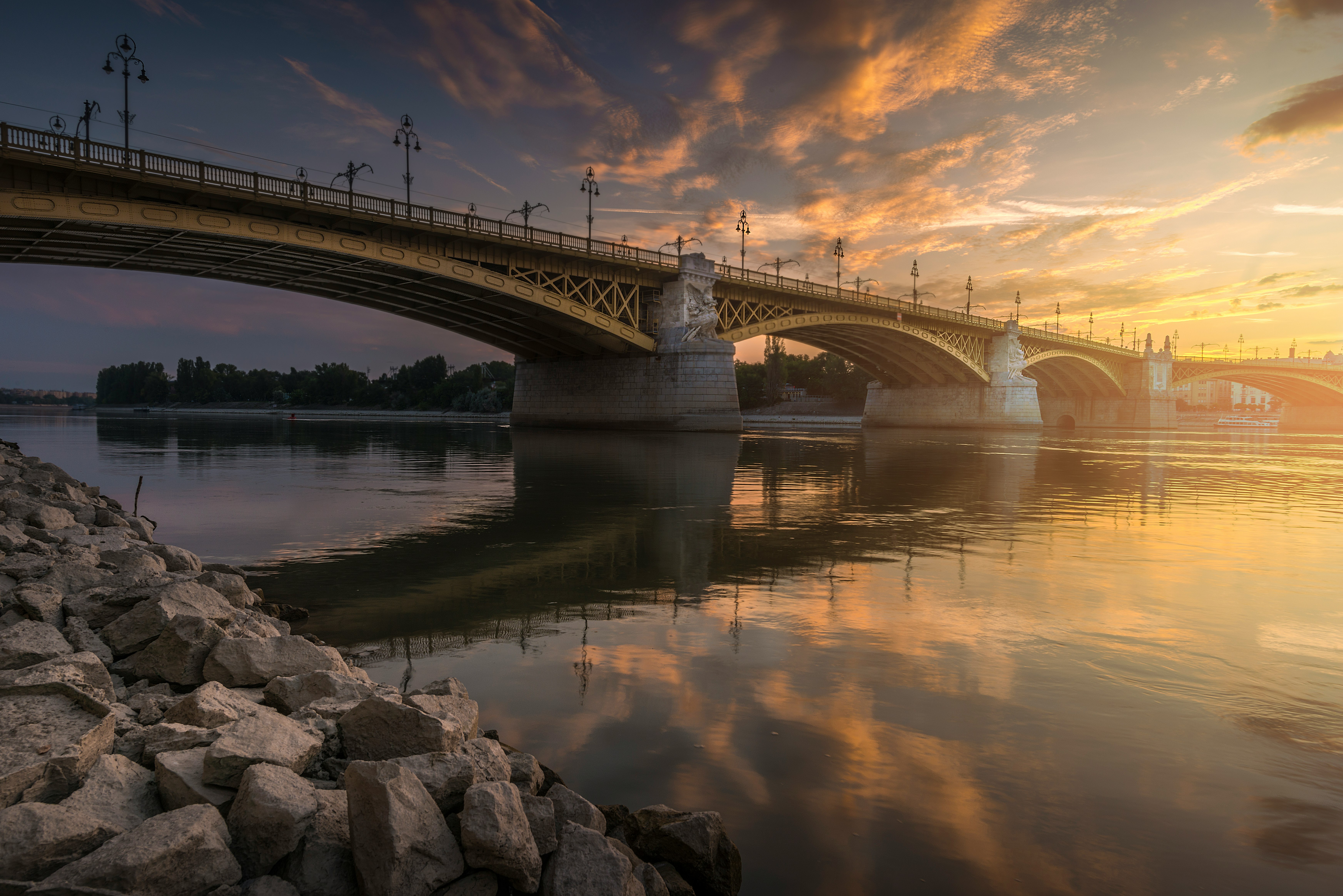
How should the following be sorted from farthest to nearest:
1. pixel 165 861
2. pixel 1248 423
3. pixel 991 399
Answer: pixel 1248 423 < pixel 991 399 < pixel 165 861

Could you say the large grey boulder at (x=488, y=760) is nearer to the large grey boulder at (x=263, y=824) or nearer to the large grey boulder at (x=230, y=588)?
the large grey boulder at (x=263, y=824)

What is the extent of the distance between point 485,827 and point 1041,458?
35.6 metres

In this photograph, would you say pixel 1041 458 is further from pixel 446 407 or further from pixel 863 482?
pixel 446 407

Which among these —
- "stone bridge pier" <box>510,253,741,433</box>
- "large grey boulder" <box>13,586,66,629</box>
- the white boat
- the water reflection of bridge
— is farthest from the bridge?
the white boat

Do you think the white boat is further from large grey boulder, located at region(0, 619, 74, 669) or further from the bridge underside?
large grey boulder, located at region(0, 619, 74, 669)

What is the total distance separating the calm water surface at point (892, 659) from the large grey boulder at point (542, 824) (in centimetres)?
69

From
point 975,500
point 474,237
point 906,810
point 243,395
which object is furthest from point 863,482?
point 243,395

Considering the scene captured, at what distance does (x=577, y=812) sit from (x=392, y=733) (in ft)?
3.25

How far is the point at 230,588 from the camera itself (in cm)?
653

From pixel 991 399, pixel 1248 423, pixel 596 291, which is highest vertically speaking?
pixel 596 291

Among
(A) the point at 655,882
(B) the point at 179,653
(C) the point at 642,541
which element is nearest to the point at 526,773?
(A) the point at 655,882

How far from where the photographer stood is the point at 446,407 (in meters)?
144

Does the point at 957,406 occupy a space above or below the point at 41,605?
above

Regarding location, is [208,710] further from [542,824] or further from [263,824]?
[542,824]
